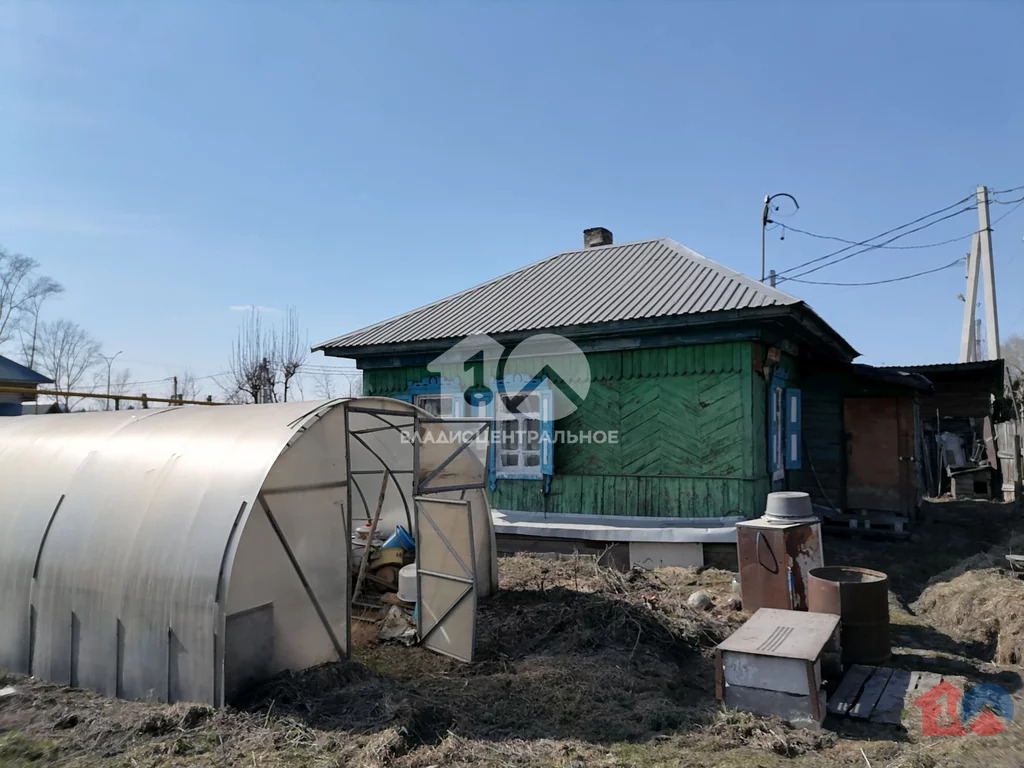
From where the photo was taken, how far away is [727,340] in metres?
9.12

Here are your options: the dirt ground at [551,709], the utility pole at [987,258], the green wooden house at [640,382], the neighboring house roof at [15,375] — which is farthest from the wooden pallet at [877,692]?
the neighboring house roof at [15,375]

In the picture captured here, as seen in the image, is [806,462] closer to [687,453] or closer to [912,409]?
[912,409]

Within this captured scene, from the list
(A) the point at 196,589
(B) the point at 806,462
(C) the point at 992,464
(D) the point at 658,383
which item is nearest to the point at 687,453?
(D) the point at 658,383

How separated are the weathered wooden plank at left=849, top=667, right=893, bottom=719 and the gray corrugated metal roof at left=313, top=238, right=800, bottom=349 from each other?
4.44 metres

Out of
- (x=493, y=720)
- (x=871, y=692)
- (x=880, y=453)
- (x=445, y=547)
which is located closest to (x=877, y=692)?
(x=871, y=692)

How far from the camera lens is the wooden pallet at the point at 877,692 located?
15.8ft

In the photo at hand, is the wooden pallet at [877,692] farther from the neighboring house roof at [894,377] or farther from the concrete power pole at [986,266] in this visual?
the concrete power pole at [986,266]

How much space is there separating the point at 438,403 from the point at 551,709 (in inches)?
272

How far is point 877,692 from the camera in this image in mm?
5141

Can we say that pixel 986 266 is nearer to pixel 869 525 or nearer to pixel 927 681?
pixel 869 525

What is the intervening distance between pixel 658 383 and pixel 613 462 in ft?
4.48

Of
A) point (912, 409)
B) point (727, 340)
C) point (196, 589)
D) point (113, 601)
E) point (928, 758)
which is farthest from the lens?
point (912, 409)

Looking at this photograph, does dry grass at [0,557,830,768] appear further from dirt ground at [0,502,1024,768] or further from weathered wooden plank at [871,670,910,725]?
weathered wooden plank at [871,670,910,725]

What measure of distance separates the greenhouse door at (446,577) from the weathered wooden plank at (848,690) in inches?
119
